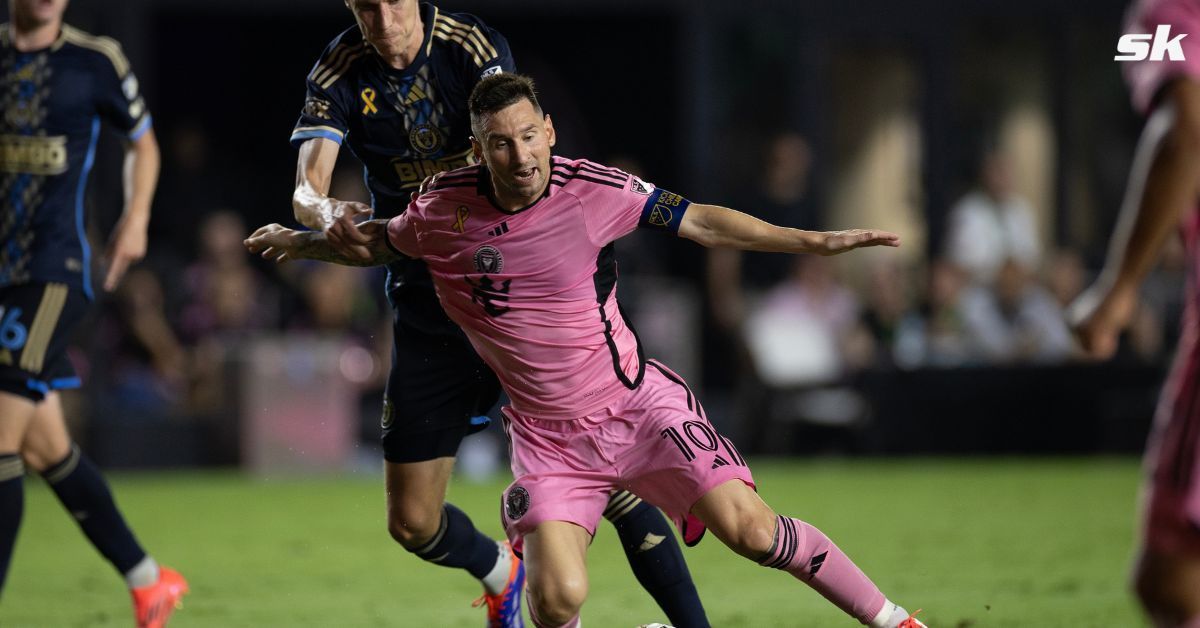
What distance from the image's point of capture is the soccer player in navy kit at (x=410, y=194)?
5.06 meters

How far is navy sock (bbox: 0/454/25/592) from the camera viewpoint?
211 inches

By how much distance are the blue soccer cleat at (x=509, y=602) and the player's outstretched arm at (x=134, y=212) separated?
5.96ft

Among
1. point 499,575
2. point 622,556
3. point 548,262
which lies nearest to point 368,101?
point 548,262

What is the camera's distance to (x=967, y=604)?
6.12 metres

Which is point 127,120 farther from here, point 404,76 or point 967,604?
point 967,604

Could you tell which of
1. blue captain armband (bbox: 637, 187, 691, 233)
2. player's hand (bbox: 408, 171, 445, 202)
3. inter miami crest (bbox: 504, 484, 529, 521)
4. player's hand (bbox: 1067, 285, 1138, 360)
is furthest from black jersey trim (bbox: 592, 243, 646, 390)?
player's hand (bbox: 1067, 285, 1138, 360)

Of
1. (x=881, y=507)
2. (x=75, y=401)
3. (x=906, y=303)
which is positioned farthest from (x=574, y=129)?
(x=881, y=507)

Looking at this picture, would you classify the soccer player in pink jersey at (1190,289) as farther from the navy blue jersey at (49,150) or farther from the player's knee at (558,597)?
the navy blue jersey at (49,150)

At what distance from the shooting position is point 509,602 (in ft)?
18.6

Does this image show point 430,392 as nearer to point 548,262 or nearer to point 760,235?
point 548,262

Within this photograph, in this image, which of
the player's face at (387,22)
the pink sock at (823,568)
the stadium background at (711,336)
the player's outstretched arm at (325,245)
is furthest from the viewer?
the stadium background at (711,336)

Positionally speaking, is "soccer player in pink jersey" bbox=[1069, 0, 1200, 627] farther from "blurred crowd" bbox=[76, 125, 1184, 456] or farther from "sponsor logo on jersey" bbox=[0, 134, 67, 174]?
"blurred crowd" bbox=[76, 125, 1184, 456]

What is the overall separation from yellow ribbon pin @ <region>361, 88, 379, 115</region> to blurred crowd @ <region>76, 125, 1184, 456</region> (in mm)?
7435

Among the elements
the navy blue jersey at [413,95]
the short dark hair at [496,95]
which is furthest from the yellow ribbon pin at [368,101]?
the short dark hair at [496,95]
